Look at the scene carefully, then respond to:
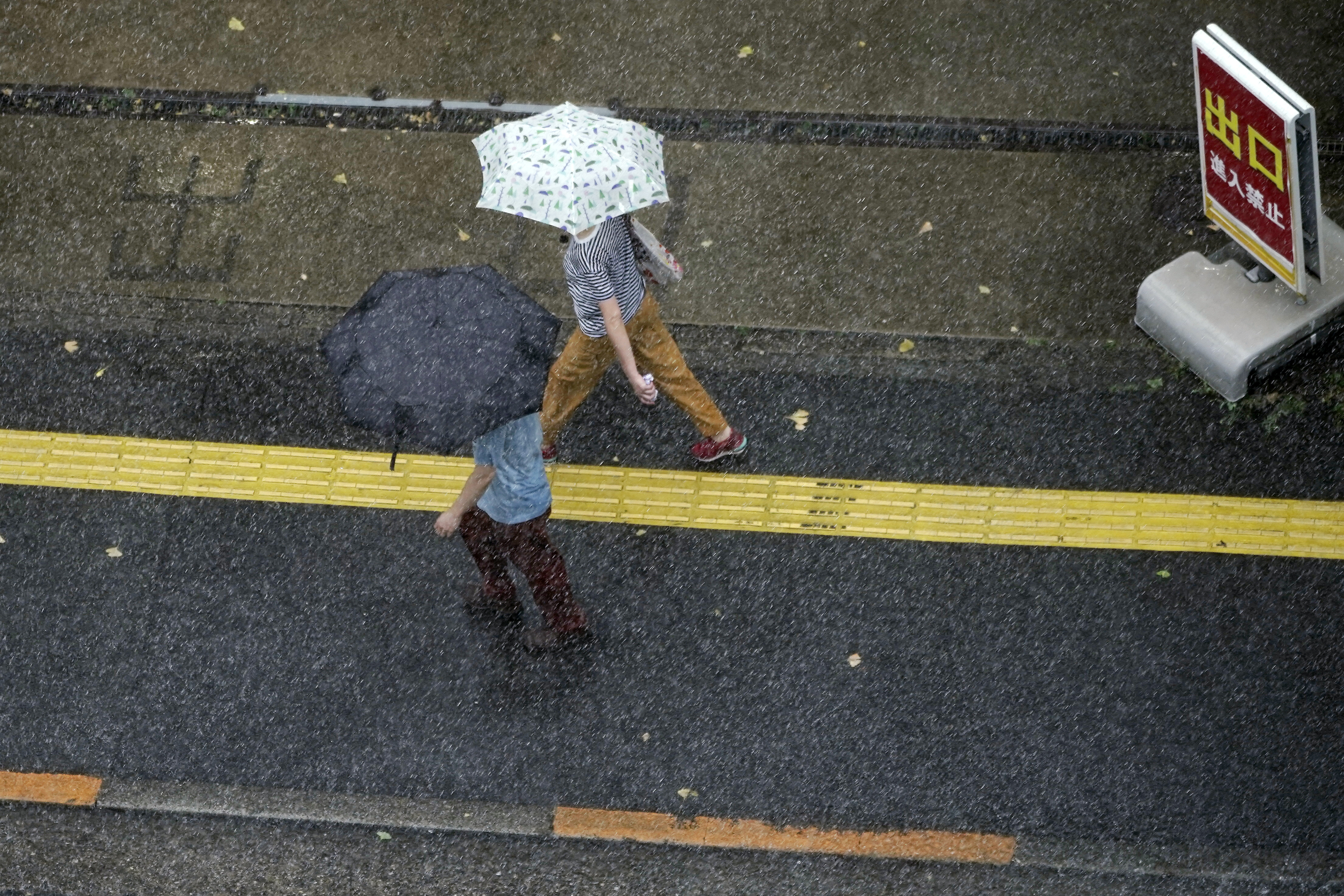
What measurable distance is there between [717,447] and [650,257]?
3.73 feet

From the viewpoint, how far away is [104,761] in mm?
5926

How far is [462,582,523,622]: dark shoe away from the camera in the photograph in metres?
6.16

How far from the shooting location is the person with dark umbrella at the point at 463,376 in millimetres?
4652

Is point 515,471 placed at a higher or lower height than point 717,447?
lower

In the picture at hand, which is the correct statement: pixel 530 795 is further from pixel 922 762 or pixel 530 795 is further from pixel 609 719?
pixel 922 762

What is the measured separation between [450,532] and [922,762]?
209cm

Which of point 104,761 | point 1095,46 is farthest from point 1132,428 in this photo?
point 104,761

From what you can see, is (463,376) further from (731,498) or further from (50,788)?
(50,788)

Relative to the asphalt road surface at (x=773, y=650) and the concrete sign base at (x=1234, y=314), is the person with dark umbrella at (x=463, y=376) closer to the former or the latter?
the asphalt road surface at (x=773, y=650)

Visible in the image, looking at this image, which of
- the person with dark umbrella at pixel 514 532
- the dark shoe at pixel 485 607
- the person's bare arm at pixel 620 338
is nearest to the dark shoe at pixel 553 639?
the person with dark umbrella at pixel 514 532

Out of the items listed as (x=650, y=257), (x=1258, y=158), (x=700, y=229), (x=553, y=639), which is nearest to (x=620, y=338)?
(x=650, y=257)

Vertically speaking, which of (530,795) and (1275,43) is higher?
(1275,43)

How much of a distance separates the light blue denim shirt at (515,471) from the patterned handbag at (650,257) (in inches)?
34.7

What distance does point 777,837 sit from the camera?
5.61m
